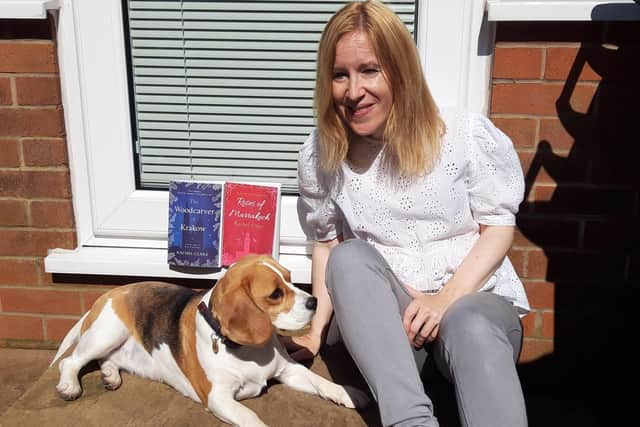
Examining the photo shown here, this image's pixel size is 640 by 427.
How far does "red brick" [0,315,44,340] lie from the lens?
10.9 feet

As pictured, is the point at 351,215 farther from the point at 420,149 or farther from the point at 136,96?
the point at 136,96

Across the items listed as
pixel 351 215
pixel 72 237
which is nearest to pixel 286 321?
pixel 351 215

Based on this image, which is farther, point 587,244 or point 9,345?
point 9,345

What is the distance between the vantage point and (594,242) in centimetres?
288

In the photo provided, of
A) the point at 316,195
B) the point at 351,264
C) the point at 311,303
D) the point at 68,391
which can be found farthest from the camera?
the point at 316,195

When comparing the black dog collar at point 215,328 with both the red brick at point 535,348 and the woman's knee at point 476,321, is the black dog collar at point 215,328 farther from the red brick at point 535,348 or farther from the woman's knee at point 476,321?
the red brick at point 535,348

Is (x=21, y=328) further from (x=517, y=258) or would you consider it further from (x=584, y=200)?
(x=584, y=200)

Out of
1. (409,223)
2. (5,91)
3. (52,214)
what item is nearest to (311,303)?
(409,223)

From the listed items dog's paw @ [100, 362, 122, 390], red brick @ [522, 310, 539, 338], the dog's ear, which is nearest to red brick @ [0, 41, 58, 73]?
dog's paw @ [100, 362, 122, 390]

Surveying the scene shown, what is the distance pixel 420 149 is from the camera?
2.43 metres

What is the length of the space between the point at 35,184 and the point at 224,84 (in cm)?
98

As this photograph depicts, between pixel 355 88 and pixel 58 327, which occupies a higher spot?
pixel 355 88

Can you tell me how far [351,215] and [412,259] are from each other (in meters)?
0.29

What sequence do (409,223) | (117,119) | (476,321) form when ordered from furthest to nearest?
(117,119) < (409,223) < (476,321)
